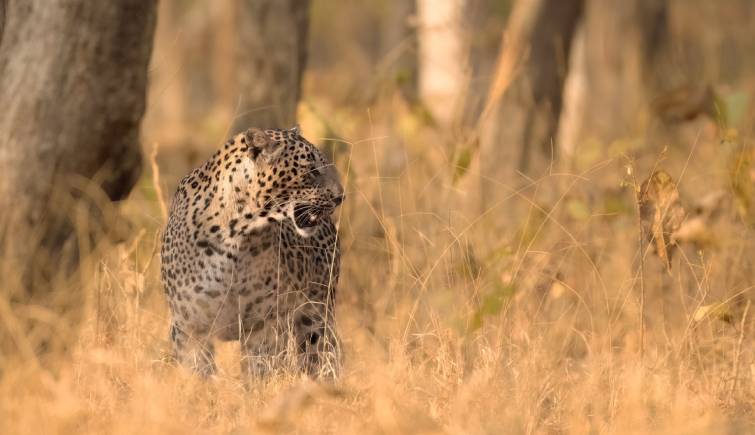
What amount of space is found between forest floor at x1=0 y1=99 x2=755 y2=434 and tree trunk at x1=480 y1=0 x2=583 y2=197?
1.39 metres

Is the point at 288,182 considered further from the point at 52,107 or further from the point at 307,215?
the point at 52,107

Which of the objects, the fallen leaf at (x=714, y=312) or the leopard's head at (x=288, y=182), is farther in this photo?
the fallen leaf at (x=714, y=312)

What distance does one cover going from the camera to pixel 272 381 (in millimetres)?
5551

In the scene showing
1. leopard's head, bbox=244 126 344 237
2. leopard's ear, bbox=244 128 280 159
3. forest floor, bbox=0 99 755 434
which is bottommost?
forest floor, bbox=0 99 755 434

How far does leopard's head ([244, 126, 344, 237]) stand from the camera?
5.65 meters

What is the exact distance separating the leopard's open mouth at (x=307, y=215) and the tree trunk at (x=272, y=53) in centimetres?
329

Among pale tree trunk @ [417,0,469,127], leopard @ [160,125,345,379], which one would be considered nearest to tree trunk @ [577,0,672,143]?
pale tree trunk @ [417,0,469,127]

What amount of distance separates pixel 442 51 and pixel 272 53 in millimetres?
1594

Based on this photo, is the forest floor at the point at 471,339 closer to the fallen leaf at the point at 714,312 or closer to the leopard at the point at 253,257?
the fallen leaf at the point at 714,312

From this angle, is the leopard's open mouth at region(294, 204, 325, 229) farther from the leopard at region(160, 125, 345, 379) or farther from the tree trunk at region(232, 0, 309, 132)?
the tree trunk at region(232, 0, 309, 132)

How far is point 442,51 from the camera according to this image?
33.7 feet

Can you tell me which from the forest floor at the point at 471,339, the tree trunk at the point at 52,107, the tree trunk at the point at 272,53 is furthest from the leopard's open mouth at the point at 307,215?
the tree trunk at the point at 272,53

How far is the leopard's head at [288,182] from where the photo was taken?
5648 mm

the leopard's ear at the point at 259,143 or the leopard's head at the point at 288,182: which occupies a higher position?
the leopard's ear at the point at 259,143
